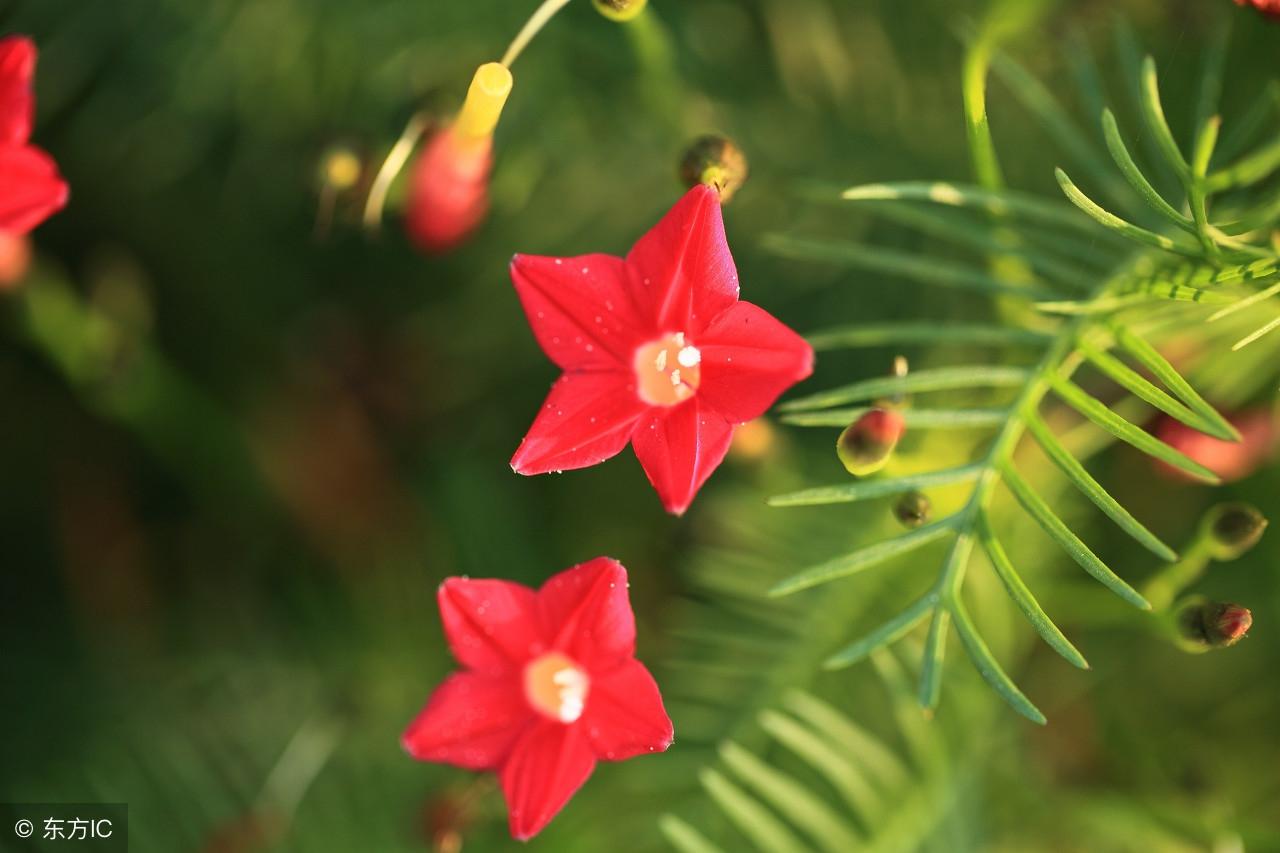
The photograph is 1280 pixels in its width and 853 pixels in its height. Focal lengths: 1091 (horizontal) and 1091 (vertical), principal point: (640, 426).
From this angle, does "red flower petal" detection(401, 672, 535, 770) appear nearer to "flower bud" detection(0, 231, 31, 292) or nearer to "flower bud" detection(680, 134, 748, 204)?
"flower bud" detection(680, 134, 748, 204)

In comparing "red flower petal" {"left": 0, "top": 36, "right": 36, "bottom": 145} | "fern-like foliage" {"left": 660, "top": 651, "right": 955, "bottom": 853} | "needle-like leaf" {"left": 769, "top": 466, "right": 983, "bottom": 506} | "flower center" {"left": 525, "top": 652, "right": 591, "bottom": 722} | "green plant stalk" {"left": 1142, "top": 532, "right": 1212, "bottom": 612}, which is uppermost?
"red flower petal" {"left": 0, "top": 36, "right": 36, "bottom": 145}

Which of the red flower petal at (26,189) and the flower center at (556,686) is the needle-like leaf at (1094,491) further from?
the red flower petal at (26,189)

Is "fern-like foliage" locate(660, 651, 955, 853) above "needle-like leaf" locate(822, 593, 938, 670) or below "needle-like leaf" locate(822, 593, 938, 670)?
below

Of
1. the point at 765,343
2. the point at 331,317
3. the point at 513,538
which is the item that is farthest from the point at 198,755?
the point at 765,343

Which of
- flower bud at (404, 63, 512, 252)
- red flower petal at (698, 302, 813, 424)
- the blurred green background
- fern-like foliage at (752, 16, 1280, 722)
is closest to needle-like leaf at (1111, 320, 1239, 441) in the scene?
fern-like foliage at (752, 16, 1280, 722)

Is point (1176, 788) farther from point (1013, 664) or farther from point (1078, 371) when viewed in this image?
point (1078, 371)

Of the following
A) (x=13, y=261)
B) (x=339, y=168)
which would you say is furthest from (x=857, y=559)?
(x=13, y=261)

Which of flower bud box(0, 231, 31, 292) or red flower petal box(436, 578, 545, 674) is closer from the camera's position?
red flower petal box(436, 578, 545, 674)
